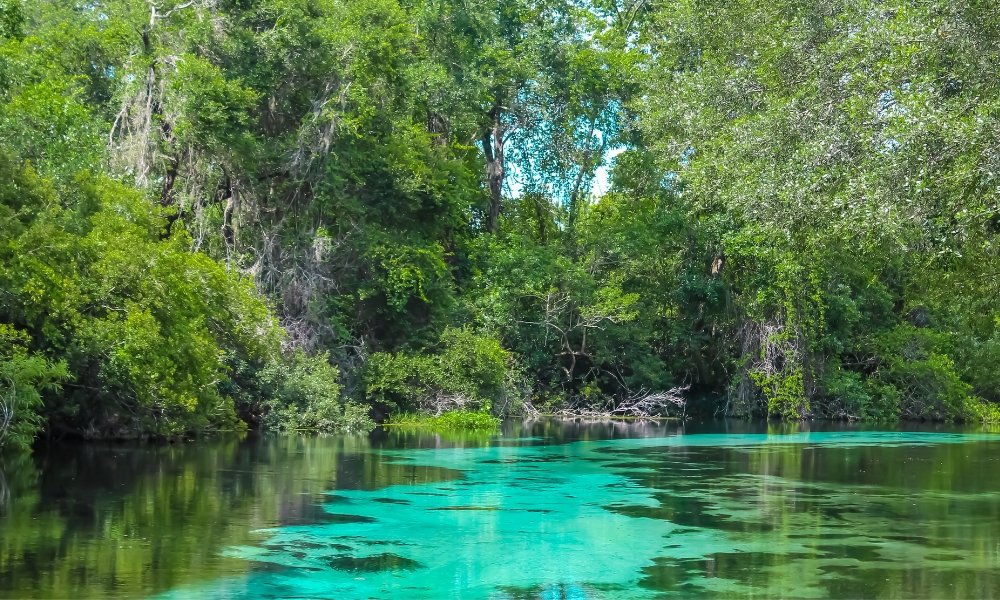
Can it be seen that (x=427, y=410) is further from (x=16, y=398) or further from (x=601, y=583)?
(x=601, y=583)

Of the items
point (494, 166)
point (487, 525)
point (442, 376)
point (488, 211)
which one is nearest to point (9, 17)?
point (487, 525)

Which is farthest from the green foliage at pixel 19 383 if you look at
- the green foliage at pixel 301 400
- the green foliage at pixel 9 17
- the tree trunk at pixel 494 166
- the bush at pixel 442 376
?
the tree trunk at pixel 494 166

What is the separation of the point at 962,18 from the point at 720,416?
20.0m

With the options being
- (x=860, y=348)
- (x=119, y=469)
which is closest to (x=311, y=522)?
(x=119, y=469)

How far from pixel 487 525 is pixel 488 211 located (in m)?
28.0

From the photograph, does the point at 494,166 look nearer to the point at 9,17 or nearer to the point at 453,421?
the point at 453,421

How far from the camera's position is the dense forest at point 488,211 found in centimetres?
1614

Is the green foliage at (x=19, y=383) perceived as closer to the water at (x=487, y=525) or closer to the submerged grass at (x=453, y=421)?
the water at (x=487, y=525)

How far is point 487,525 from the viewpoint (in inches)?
403

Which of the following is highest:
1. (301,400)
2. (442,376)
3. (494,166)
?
(494,166)

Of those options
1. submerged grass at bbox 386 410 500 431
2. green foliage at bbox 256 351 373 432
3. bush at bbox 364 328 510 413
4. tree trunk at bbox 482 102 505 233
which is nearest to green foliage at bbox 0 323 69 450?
green foliage at bbox 256 351 373 432

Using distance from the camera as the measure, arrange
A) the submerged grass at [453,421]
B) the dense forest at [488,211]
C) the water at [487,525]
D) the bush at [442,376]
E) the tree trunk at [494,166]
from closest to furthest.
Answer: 1. the water at [487,525]
2. the dense forest at [488,211]
3. the submerged grass at [453,421]
4. the bush at [442,376]
5. the tree trunk at [494,166]

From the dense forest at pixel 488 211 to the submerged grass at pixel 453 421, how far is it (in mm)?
851

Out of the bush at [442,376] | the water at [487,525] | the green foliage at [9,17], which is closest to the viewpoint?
the water at [487,525]
